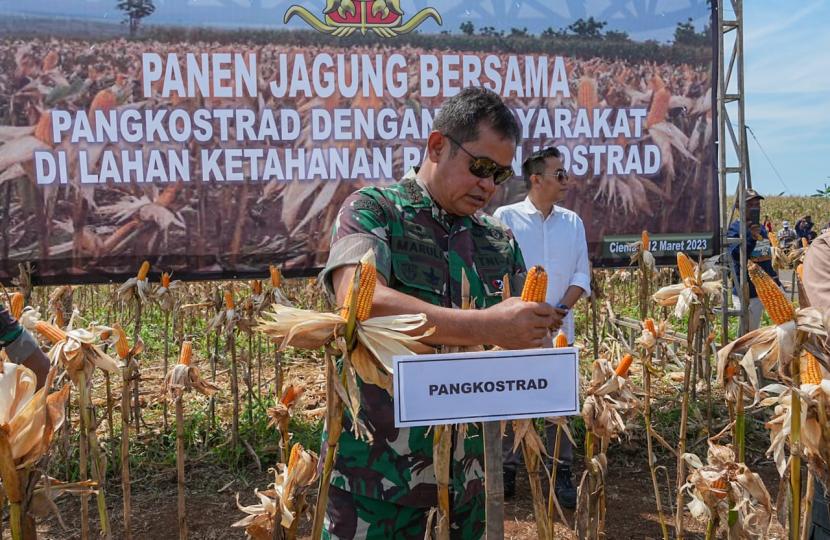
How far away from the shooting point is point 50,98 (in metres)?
4.62

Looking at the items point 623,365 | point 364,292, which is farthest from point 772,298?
point 623,365

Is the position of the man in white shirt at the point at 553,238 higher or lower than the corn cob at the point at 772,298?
lower

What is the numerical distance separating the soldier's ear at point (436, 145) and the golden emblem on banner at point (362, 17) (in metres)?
3.44

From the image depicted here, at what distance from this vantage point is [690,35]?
5.52 metres

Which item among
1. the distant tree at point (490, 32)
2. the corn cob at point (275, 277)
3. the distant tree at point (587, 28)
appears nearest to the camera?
the corn cob at point (275, 277)

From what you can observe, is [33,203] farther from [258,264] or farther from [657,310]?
[657,310]

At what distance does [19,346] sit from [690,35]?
17.2 feet

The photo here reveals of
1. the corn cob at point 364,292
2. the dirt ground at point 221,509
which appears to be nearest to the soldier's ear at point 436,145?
the corn cob at point 364,292

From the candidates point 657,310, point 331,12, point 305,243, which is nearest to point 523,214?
point 305,243

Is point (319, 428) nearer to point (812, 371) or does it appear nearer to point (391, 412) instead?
point (391, 412)

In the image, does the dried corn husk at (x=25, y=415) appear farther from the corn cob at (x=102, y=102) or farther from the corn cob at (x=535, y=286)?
the corn cob at (x=102, y=102)

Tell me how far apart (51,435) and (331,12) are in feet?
14.6

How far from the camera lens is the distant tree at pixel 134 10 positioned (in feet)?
15.5

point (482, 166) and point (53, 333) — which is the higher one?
point (482, 166)
